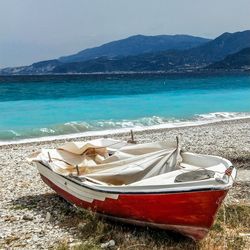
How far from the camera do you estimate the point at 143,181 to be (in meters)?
9.71

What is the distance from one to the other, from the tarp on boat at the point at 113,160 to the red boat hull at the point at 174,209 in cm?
113

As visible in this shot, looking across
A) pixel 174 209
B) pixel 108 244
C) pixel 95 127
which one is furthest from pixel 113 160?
pixel 95 127

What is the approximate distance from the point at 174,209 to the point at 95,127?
25.1 metres

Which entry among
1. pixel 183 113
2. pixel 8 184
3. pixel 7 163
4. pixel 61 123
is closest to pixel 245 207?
pixel 8 184

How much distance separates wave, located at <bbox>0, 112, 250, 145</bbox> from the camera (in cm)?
2890

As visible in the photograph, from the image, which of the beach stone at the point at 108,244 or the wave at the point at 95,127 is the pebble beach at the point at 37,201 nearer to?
the beach stone at the point at 108,244

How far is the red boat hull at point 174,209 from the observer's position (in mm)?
8648

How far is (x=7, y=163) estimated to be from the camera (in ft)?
58.0

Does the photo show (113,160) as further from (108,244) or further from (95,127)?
(95,127)

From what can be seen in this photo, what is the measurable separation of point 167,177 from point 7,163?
9.22 m

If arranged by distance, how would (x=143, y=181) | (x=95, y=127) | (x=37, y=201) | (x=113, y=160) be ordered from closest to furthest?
1. (x=143, y=181)
2. (x=113, y=160)
3. (x=37, y=201)
4. (x=95, y=127)

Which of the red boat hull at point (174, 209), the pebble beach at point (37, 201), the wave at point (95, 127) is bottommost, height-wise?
the wave at point (95, 127)

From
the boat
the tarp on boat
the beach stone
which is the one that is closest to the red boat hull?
the boat

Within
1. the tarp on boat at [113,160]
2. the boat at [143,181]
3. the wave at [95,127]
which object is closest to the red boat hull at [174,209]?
the boat at [143,181]
